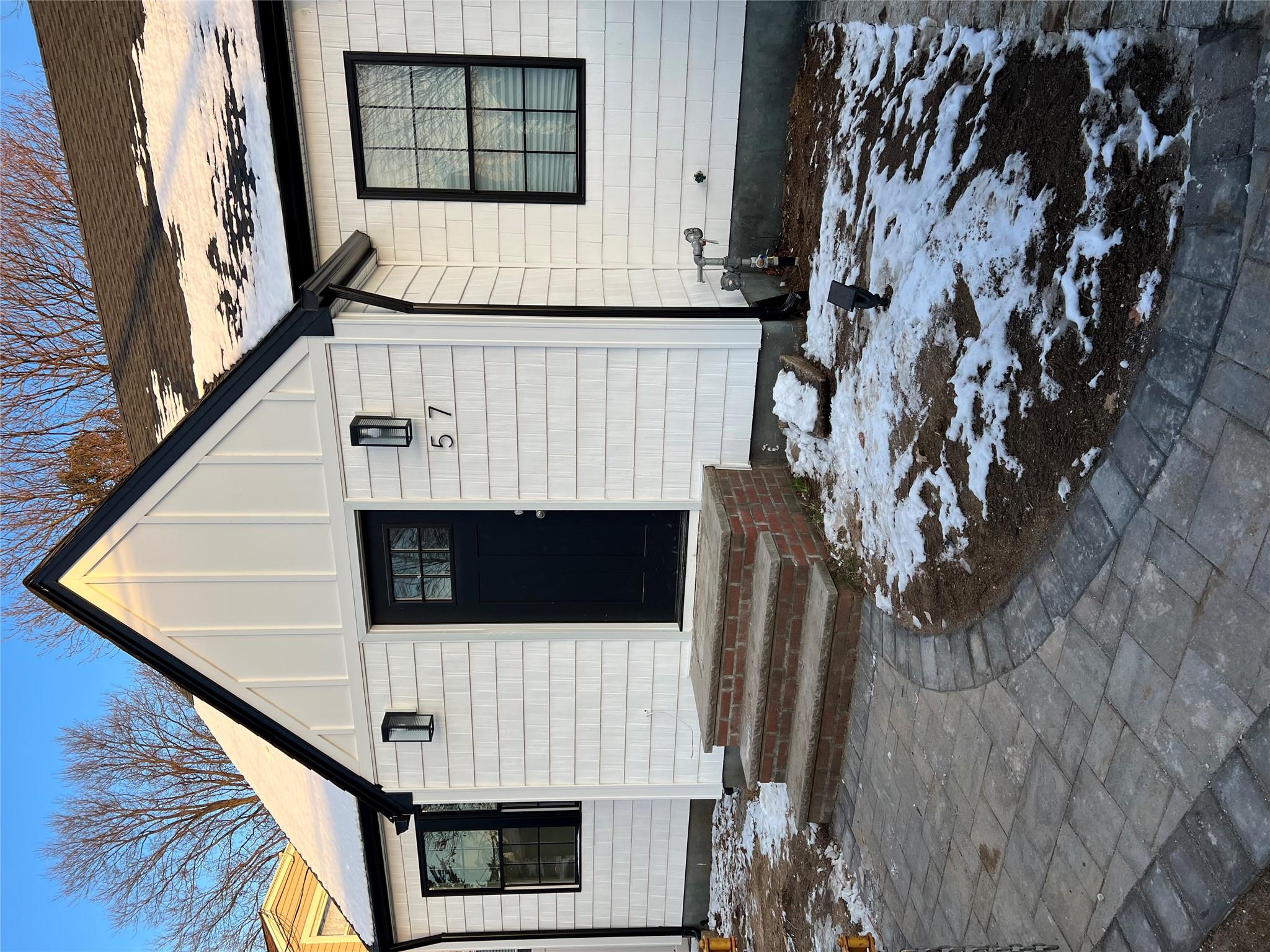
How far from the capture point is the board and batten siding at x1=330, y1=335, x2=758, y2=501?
228 inches

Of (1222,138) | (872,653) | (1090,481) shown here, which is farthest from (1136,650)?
(872,653)

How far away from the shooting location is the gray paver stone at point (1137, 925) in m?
2.71

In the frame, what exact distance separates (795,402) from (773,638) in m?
1.74

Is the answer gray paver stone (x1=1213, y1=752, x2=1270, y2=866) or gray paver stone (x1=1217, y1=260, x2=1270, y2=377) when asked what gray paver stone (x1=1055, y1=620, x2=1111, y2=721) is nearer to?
gray paver stone (x1=1213, y1=752, x2=1270, y2=866)

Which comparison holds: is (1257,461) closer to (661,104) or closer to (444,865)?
(661,104)

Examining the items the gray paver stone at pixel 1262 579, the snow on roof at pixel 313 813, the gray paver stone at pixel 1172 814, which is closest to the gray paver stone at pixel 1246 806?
the gray paver stone at pixel 1172 814

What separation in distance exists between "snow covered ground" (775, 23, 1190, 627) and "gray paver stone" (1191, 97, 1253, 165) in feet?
0.23

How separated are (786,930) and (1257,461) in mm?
5574

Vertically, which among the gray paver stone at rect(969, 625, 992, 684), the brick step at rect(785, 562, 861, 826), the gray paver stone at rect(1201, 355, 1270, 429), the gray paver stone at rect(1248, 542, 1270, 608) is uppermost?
the gray paver stone at rect(1201, 355, 1270, 429)

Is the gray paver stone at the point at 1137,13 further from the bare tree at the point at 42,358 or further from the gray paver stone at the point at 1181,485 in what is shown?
the bare tree at the point at 42,358

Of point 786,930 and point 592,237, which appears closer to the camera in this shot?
point 786,930

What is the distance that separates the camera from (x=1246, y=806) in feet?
7.71

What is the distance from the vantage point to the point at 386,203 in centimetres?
645

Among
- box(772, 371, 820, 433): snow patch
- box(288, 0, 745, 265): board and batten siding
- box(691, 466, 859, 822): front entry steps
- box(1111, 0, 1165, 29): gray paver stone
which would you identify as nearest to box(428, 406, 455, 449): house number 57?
box(288, 0, 745, 265): board and batten siding
